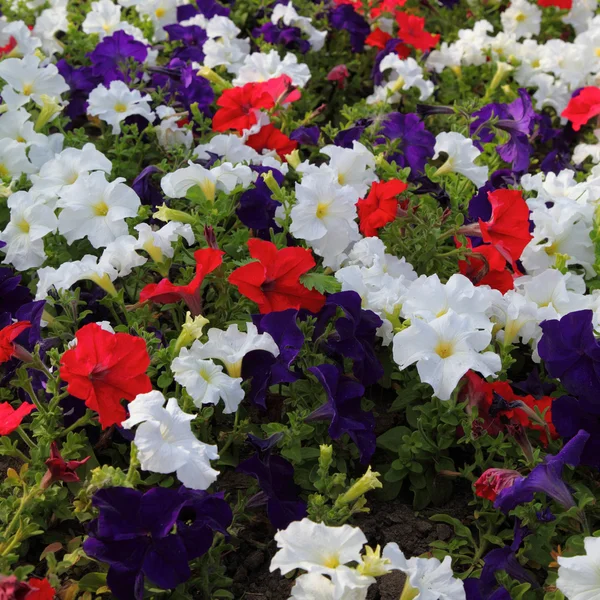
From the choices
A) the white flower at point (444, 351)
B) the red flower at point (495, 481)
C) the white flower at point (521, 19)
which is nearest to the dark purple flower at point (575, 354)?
the white flower at point (444, 351)

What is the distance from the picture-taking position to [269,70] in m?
2.97

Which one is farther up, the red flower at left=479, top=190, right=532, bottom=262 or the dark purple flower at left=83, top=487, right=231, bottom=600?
the red flower at left=479, top=190, right=532, bottom=262

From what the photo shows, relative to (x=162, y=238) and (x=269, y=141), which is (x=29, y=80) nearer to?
(x=269, y=141)

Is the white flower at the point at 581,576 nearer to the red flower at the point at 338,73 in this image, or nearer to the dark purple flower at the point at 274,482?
the dark purple flower at the point at 274,482

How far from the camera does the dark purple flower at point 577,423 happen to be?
1772mm

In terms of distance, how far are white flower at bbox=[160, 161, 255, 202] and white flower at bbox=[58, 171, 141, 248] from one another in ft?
0.41

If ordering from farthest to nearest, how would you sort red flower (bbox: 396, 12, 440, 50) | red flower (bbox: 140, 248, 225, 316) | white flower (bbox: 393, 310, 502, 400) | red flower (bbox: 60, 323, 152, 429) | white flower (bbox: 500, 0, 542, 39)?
white flower (bbox: 500, 0, 542, 39) < red flower (bbox: 396, 12, 440, 50) < red flower (bbox: 140, 248, 225, 316) < white flower (bbox: 393, 310, 502, 400) < red flower (bbox: 60, 323, 152, 429)

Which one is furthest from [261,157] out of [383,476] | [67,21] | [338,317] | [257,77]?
[67,21]

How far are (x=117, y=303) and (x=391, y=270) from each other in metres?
0.71

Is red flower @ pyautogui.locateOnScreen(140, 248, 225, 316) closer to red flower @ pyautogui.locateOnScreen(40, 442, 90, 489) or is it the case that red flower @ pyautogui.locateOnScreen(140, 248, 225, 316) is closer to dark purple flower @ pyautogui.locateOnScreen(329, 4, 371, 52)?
red flower @ pyautogui.locateOnScreen(40, 442, 90, 489)

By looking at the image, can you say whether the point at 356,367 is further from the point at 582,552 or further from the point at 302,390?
the point at 582,552

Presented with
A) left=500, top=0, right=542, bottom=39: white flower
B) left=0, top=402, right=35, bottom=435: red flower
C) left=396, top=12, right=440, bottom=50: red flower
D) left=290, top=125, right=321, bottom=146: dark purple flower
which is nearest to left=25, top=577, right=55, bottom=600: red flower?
left=0, top=402, right=35, bottom=435: red flower

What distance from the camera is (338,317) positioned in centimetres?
192

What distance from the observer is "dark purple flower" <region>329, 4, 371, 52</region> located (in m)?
3.52
